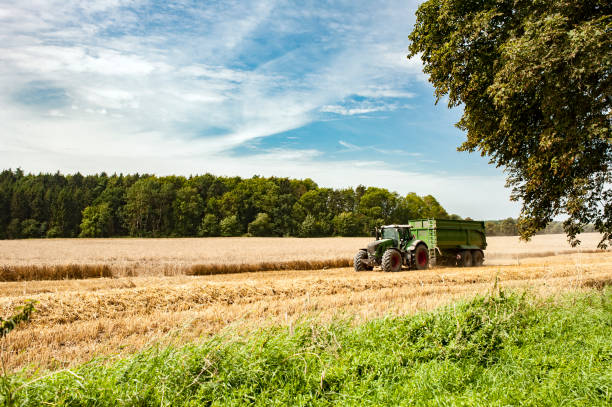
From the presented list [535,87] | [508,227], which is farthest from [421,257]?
[508,227]

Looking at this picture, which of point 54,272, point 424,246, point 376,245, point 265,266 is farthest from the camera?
point 265,266

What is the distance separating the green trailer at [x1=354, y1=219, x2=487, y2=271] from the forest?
102 ft

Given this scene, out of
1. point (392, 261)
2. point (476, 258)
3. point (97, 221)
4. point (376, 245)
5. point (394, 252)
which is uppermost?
A: point (97, 221)

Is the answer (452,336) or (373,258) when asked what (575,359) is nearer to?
(452,336)

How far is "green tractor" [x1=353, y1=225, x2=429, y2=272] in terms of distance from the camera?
16.4m

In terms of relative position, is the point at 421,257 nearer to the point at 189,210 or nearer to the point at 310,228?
the point at 310,228

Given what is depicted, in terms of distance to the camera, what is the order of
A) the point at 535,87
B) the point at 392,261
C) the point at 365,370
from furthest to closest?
the point at 392,261, the point at 535,87, the point at 365,370

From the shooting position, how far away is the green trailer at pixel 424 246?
16938 millimetres

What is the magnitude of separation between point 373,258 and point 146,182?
5294cm

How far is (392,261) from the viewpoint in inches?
643

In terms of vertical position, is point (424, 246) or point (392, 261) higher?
point (424, 246)

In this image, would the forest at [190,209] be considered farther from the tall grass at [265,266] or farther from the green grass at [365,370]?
the green grass at [365,370]

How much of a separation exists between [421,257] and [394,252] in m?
2.05

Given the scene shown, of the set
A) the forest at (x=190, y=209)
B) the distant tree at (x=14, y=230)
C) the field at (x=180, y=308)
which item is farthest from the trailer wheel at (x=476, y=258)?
the distant tree at (x=14, y=230)
